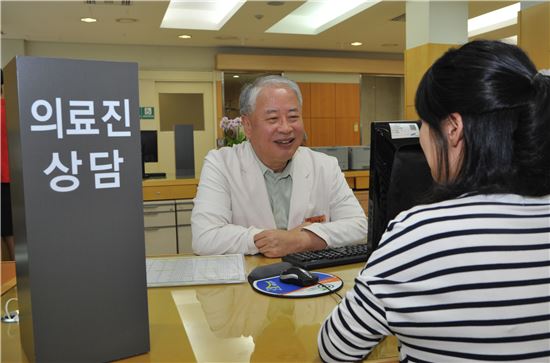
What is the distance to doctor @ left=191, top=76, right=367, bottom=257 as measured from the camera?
2.03 metres

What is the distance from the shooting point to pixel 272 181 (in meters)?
2.20

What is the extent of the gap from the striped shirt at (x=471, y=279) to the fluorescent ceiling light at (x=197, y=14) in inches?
246

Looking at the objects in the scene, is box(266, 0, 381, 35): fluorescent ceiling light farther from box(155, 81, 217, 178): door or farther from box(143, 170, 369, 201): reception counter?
box(143, 170, 369, 201): reception counter

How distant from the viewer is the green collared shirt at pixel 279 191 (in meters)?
2.18

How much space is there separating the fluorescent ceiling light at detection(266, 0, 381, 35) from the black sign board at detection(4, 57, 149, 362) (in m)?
5.85

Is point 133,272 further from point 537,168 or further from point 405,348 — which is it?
point 537,168

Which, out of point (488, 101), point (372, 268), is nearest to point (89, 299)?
point (372, 268)

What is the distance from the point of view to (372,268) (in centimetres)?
81

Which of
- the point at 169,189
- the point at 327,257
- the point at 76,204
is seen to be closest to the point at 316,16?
the point at 169,189

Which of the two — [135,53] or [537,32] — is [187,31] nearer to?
[135,53]

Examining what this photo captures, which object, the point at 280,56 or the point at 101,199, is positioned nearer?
the point at 101,199

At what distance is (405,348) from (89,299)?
23.5 inches

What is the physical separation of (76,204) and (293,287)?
683 mm

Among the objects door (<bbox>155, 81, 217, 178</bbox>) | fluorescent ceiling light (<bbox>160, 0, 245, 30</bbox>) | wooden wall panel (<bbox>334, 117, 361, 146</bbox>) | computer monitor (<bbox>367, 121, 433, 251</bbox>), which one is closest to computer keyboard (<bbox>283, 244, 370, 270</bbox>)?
computer monitor (<bbox>367, 121, 433, 251</bbox>)
